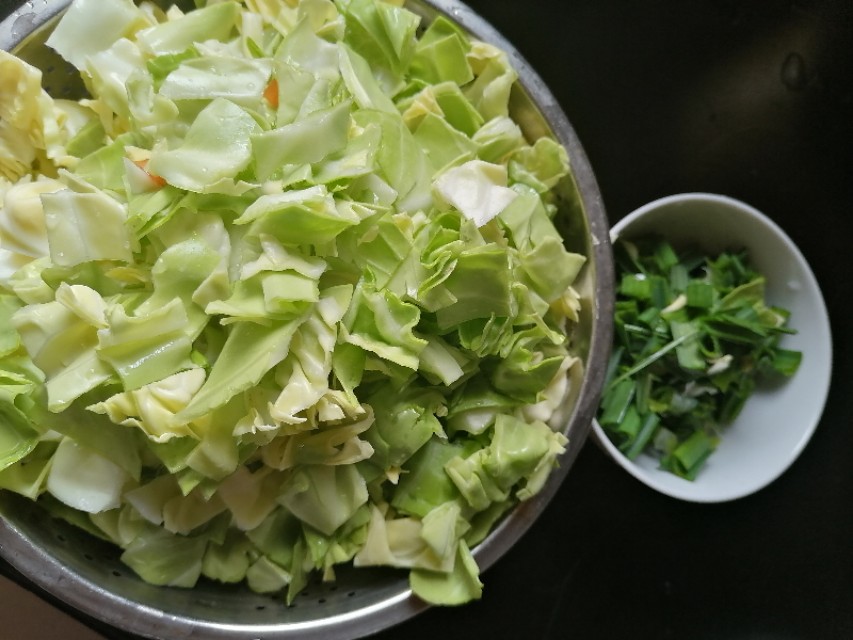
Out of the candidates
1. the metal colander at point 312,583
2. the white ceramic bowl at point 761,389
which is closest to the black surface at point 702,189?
the white ceramic bowl at point 761,389

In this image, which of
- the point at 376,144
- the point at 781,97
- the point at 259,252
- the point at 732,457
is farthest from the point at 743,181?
the point at 259,252

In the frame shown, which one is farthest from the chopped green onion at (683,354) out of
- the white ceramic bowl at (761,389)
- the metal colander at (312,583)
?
the metal colander at (312,583)

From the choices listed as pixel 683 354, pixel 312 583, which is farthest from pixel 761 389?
pixel 312 583

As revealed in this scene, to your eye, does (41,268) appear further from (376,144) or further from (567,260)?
(567,260)

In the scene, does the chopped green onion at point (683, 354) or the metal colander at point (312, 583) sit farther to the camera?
the chopped green onion at point (683, 354)

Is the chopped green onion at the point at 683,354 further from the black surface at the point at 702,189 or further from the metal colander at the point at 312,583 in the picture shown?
the metal colander at the point at 312,583

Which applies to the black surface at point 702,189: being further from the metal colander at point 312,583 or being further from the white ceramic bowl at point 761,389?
the metal colander at point 312,583

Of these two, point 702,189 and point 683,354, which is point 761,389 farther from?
point 702,189

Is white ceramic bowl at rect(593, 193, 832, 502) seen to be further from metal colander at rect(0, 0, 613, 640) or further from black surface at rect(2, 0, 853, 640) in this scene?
metal colander at rect(0, 0, 613, 640)
